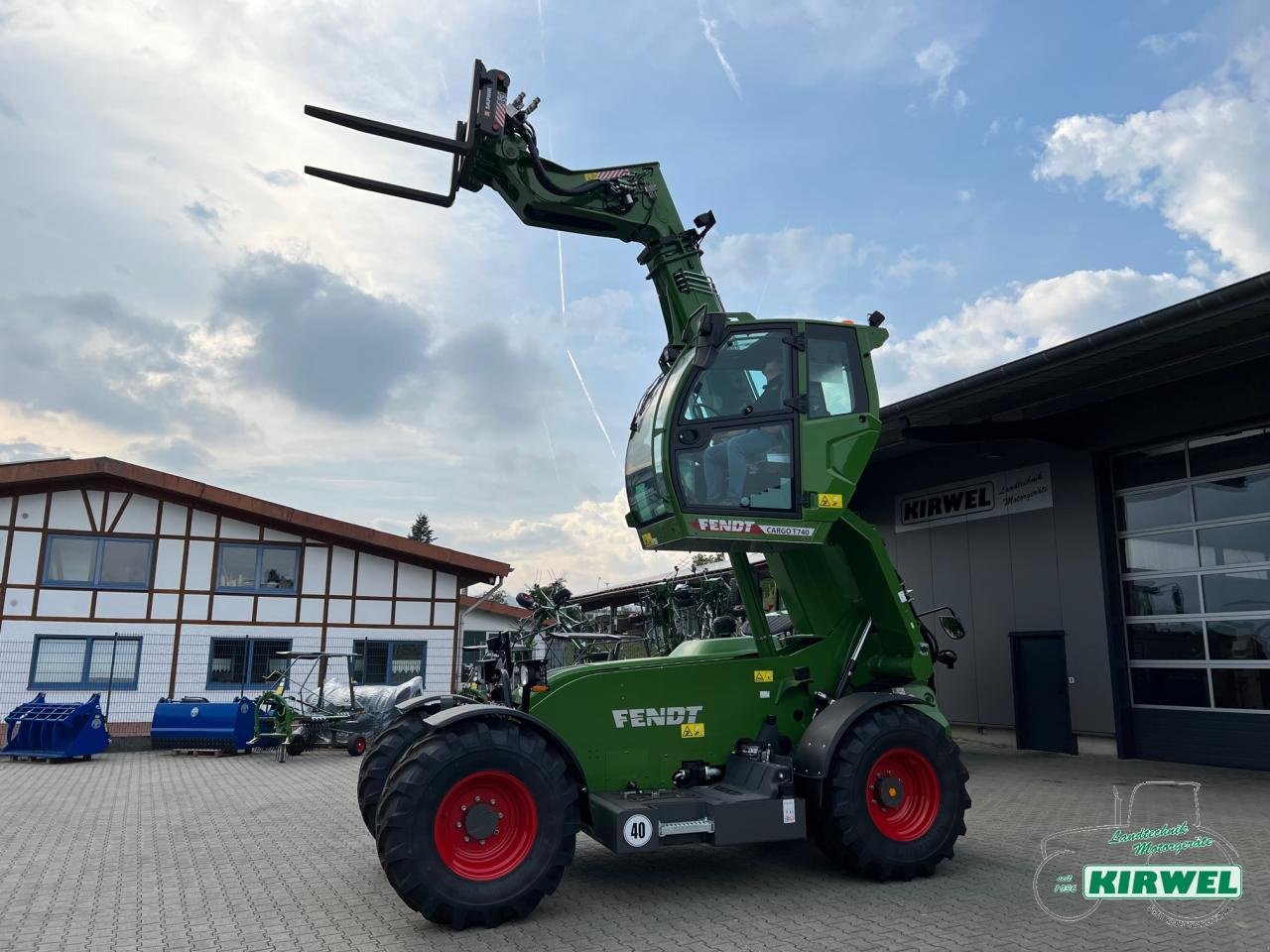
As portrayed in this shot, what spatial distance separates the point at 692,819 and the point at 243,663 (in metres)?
14.6

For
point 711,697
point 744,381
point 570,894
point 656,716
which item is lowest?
point 570,894

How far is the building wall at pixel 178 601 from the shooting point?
16688 mm

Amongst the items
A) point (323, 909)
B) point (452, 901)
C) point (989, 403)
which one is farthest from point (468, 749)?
point (989, 403)

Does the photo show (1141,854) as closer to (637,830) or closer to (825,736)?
(825,736)

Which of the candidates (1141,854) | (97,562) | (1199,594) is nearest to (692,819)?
(1141,854)

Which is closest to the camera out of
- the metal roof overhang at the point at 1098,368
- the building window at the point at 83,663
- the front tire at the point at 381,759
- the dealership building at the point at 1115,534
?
the front tire at the point at 381,759

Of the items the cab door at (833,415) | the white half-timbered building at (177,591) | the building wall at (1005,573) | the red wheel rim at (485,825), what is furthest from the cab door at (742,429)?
the white half-timbered building at (177,591)

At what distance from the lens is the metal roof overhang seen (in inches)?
360

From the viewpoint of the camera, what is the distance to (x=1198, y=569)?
11.9 meters

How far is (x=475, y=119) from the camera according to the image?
6.58m

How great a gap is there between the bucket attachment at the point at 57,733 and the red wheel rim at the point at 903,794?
1257cm

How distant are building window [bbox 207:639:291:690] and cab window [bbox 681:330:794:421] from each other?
543 inches

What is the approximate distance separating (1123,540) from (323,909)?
455 inches

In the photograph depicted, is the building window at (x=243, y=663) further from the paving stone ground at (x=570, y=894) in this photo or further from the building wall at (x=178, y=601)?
the paving stone ground at (x=570, y=894)
